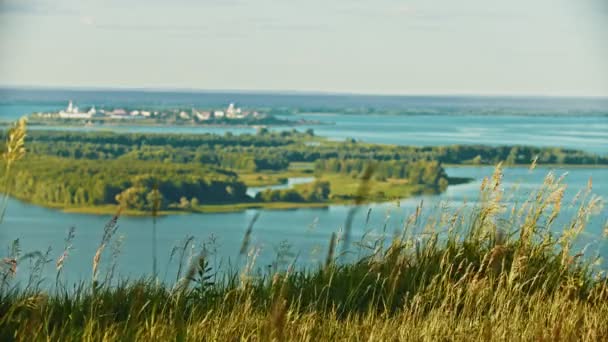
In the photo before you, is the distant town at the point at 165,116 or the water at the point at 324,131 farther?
the distant town at the point at 165,116

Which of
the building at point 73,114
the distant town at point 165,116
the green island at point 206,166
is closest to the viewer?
the green island at point 206,166

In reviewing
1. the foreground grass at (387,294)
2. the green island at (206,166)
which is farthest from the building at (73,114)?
the foreground grass at (387,294)

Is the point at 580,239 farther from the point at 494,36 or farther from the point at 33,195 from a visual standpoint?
the point at 494,36

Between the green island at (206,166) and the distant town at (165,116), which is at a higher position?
the distant town at (165,116)

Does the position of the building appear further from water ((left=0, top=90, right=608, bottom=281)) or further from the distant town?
water ((left=0, top=90, right=608, bottom=281))

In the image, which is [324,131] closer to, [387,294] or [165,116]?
[165,116]

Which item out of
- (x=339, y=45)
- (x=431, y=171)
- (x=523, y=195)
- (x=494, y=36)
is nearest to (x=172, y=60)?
(x=339, y=45)

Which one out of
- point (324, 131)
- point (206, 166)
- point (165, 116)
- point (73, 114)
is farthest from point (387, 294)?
point (165, 116)

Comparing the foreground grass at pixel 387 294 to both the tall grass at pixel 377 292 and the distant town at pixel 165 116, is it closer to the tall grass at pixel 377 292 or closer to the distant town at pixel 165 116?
the tall grass at pixel 377 292
